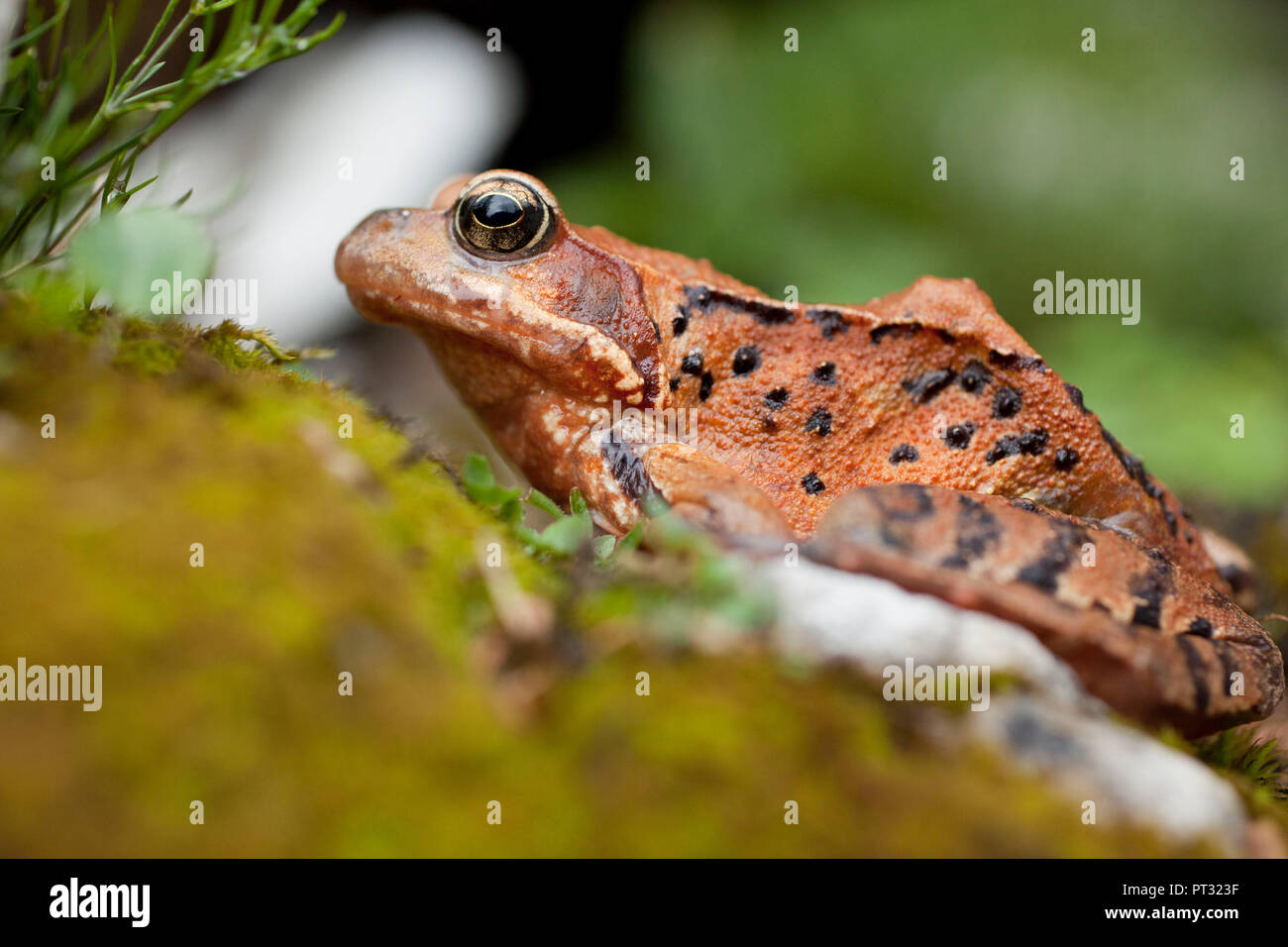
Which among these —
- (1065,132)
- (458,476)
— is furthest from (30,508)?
(1065,132)

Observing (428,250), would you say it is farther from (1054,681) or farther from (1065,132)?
(1065,132)

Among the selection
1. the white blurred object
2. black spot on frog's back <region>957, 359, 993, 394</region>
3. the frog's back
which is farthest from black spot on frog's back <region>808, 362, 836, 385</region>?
the white blurred object

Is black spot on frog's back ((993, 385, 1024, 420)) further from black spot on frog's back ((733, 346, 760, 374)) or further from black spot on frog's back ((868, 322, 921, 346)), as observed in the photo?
black spot on frog's back ((733, 346, 760, 374))

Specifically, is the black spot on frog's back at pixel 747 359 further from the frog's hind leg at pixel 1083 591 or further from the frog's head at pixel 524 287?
the frog's hind leg at pixel 1083 591

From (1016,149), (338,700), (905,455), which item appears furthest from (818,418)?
(1016,149)

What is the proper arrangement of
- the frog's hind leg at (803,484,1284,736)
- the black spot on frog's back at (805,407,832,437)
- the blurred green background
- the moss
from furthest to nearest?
the blurred green background, the black spot on frog's back at (805,407,832,437), the frog's hind leg at (803,484,1284,736), the moss

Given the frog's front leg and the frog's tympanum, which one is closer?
the frog's front leg
